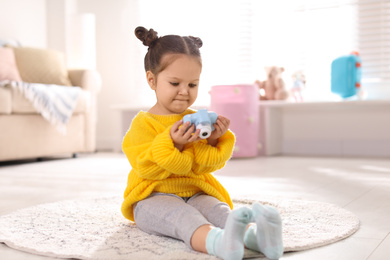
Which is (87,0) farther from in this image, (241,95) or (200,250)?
(200,250)

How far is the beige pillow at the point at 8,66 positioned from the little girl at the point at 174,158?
87.0 inches

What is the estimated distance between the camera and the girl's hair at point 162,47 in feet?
3.39

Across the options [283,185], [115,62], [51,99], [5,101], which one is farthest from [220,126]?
[115,62]

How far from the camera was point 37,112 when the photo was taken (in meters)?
2.79

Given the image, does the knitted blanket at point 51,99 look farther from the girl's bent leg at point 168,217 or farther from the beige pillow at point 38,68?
the girl's bent leg at point 168,217

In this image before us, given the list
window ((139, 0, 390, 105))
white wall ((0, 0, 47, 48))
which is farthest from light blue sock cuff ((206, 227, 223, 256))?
white wall ((0, 0, 47, 48))

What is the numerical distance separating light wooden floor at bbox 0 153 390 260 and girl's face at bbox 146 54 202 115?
1.35ft

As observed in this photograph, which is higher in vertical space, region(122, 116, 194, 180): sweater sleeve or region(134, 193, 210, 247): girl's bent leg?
region(122, 116, 194, 180): sweater sleeve

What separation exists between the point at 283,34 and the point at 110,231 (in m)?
2.73

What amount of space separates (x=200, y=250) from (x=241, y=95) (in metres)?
2.20

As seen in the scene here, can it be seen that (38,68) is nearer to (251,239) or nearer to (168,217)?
(168,217)

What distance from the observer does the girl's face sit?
3.35 feet

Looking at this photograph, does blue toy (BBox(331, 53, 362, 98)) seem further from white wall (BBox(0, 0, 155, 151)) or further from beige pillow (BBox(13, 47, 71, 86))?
beige pillow (BBox(13, 47, 71, 86))

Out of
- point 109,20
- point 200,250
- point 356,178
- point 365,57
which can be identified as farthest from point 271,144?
point 200,250
